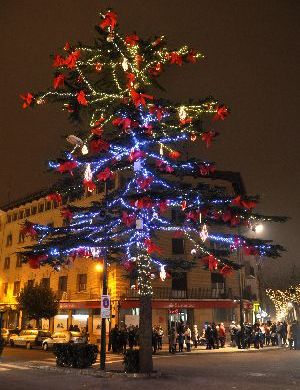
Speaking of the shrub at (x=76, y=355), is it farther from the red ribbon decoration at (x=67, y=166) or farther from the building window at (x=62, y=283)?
the building window at (x=62, y=283)

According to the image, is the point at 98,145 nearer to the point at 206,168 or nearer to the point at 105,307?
the point at 206,168

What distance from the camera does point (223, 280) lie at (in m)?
40.0

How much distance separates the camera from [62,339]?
95.9 ft

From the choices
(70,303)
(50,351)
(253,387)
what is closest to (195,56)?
(253,387)

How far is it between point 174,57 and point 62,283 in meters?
30.6

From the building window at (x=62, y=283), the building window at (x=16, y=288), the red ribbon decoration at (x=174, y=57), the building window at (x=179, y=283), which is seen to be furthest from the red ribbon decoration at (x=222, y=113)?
the building window at (x=16, y=288)

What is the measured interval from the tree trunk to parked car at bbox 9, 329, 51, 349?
1911cm

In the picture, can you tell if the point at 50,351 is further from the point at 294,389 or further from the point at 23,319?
the point at 294,389

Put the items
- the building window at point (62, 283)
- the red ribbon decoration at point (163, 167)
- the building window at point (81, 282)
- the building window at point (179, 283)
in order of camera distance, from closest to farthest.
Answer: the red ribbon decoration at point (163, 167), the building window at point (179, 283), the building window at point (81, 282), the building window at point (62, 283)

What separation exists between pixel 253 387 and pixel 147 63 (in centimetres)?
1063

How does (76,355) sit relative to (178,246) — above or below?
below

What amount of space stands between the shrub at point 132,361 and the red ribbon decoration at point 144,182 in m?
5.51

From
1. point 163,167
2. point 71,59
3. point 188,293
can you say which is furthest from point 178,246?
point 71,59

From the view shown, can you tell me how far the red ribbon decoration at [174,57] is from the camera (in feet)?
49.5
